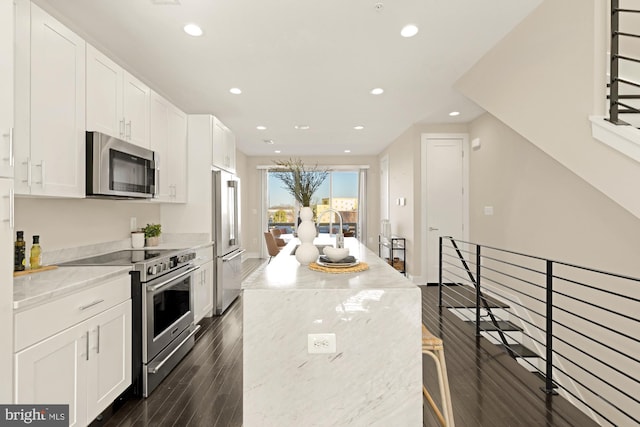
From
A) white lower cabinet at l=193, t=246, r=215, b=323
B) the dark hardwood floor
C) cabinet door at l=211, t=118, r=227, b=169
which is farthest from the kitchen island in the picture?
cabinet door at l=211, t=118, r=227, b=169

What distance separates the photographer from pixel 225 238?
4285 mm

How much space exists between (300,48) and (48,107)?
1935mm

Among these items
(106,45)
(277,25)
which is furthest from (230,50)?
(106,45)

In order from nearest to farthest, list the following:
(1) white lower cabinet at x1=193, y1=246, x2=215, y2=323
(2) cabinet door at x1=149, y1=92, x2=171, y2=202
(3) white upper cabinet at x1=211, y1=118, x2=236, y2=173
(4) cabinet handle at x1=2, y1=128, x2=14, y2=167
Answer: (4) cabinet handle at x1=2, y1=128, x2=14, y2=167 → (2) cabinet door at x1=149, y1=92, x2=171, y2=202 → (1) white lower cabinet at x1=193, y1=246, x2=215, y2=323 → (3) white upper cabinet at x1=211, y1=118, x2=236, y2=173

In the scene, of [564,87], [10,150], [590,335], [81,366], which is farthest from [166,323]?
[590,335]

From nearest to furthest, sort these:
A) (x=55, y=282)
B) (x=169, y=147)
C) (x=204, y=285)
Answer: (x=55, y=282) < (x=169, y=147) < (x=204, y=285)

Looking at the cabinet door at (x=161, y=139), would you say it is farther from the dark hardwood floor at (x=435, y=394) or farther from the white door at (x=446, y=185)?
the white door at (x=446, y=185)

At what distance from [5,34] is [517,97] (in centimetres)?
335

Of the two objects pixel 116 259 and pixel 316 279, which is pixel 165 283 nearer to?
pixel 116 259

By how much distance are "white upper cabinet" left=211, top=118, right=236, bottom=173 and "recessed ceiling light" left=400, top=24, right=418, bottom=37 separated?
2574 mm

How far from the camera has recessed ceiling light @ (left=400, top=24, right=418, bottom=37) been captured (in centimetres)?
258

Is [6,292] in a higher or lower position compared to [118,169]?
lower
